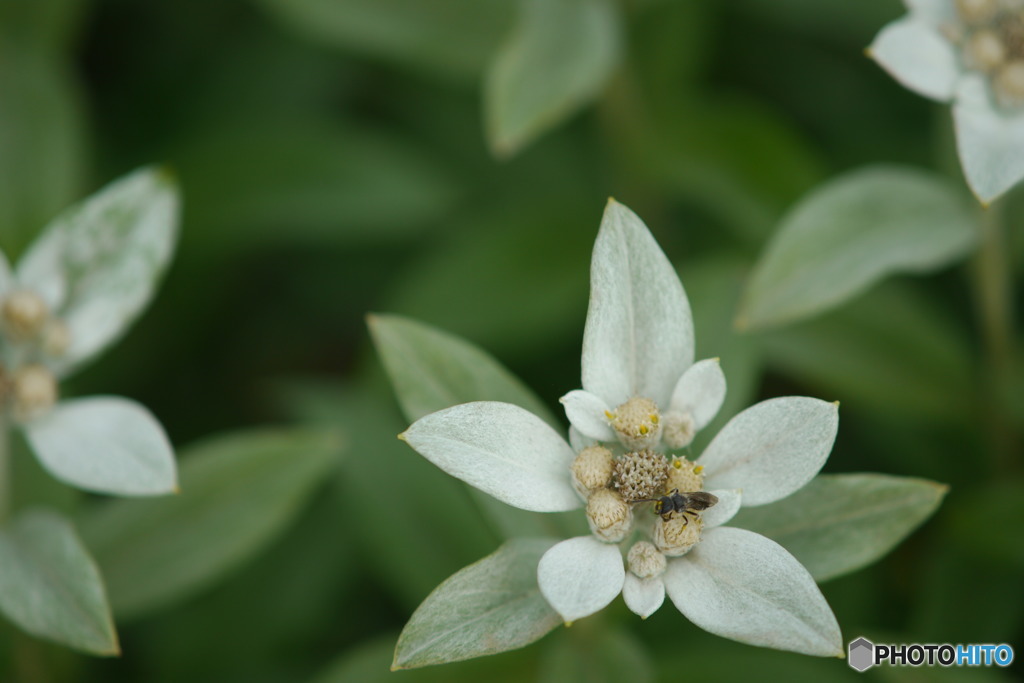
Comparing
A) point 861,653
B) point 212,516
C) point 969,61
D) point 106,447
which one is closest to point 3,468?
point 106,447

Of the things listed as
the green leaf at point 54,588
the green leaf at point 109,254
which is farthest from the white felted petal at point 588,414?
the green leaf at point 109,254

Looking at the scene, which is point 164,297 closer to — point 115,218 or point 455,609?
point 115,218

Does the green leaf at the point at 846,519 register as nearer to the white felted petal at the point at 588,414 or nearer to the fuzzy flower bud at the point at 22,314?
the white felted petal at the point at 588,414

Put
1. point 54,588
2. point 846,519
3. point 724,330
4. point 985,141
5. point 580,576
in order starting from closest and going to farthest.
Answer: point 580,576, point 846,519, point 54,588, point 985,141, point 724,330

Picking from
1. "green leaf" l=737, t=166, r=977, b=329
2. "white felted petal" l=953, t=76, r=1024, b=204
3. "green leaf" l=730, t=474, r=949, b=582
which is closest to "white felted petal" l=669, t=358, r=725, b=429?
"green leaf" l=730, t=474, r=949, b=582
